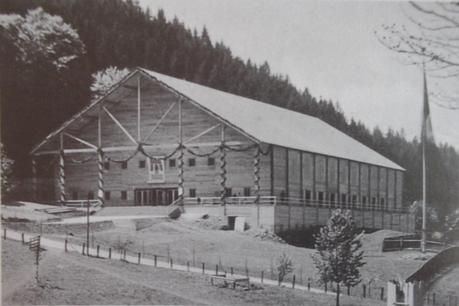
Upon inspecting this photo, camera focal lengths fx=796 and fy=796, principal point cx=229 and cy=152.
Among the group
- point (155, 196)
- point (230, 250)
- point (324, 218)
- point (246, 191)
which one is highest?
point (246, 191)

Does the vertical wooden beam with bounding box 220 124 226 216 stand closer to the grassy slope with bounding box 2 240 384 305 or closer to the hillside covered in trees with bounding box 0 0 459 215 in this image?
the hillside covered in trees with bounding box 0 0 459 215

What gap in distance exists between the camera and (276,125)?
32375mm

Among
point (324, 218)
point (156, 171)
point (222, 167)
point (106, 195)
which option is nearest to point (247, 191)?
point (222, 167)

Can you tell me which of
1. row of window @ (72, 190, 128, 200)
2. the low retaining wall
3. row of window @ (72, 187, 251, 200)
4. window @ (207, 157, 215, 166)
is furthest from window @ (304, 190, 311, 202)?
row of window @ (72, 190, 128, 200)

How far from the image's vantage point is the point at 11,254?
15.9m

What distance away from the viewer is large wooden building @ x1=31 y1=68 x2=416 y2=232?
1184 inches

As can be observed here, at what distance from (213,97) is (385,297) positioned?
15.1 meters

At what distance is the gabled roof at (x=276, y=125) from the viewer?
29.8 metres

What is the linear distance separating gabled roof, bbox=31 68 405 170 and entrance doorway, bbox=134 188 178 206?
12.4ft

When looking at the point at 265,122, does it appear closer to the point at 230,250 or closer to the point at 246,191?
the point at 246,191

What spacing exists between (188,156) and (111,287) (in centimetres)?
1571

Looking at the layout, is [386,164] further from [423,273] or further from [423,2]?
[423,2]

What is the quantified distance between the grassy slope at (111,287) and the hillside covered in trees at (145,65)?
10.1ft

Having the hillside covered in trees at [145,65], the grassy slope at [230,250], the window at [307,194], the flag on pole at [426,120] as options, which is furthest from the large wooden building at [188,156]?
the flag on pole at [426,120]
